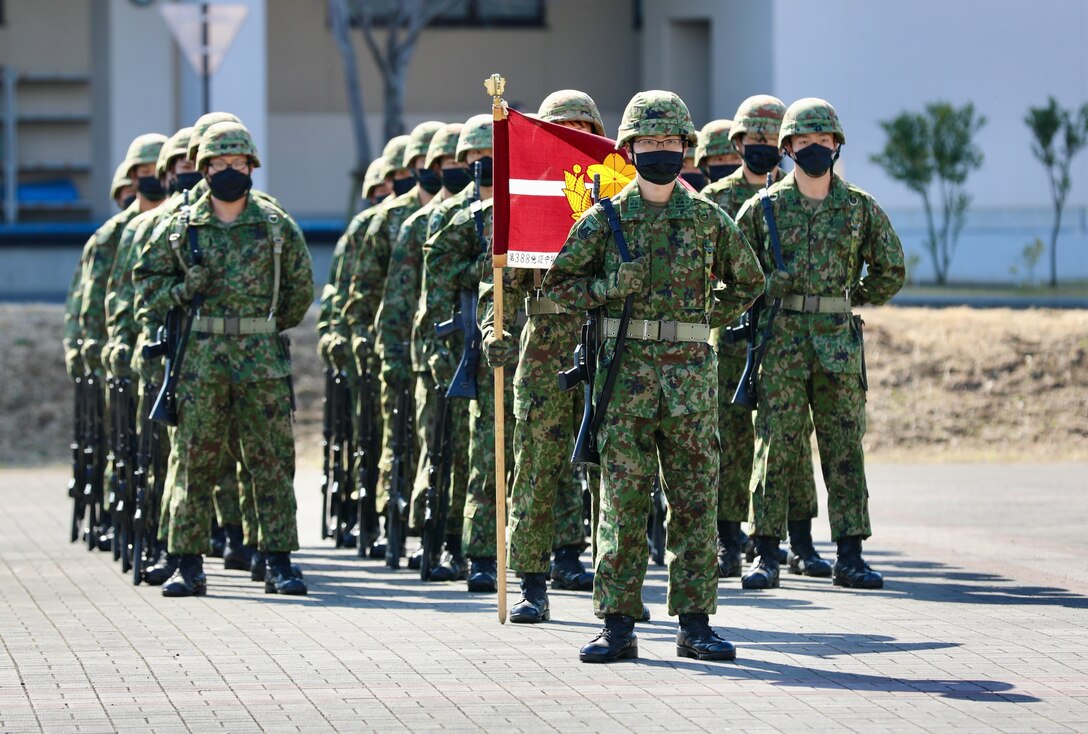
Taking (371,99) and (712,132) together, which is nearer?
(712,132)

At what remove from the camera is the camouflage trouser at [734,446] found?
38.1 feet

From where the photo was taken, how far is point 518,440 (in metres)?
10.1

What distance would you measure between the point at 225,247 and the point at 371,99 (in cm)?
2594

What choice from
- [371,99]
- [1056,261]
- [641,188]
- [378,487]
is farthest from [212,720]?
[371,99]

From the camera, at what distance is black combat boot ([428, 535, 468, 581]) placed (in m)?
11.7

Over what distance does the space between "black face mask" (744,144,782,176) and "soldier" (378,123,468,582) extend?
62.3 inches

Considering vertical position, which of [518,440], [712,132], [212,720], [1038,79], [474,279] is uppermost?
[1038,79]

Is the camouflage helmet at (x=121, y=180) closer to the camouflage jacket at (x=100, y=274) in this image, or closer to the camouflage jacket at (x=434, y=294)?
the camouflage jacket at (x=100, y=274)

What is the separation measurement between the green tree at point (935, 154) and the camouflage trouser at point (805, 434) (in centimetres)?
2039

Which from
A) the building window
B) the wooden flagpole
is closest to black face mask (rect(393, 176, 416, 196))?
the wooden flagpole

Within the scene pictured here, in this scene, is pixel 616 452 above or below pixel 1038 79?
below

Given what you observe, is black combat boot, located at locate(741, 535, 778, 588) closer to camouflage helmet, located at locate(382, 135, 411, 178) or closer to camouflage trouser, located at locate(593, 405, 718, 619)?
camouflage trouser, located at locate(593, 405, 718, 619)

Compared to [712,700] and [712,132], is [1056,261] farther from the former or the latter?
[712,700]

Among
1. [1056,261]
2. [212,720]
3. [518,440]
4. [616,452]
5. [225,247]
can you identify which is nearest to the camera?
[212,720]
